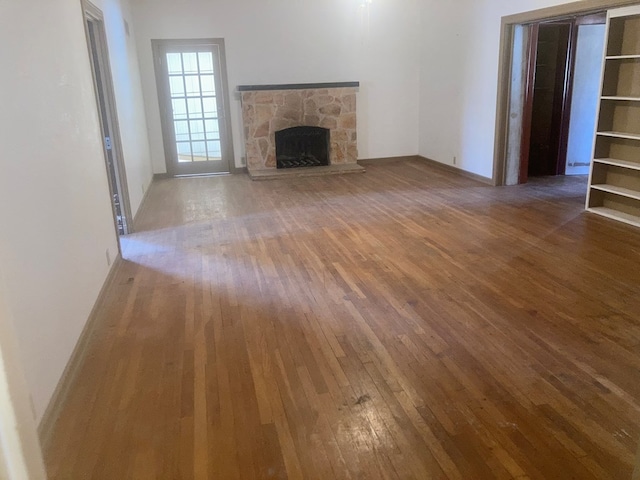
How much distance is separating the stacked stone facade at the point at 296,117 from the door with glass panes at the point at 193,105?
0.45m

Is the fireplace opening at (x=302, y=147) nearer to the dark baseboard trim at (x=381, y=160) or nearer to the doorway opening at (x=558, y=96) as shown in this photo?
the dark baseboard trim at (x=381, y=160)

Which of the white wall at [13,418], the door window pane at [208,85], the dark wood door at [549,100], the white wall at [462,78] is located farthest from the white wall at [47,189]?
the dark wood door at [549,100]

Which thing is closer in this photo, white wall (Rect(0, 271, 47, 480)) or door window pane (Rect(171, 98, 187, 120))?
white wall (Rect(0, 271, 47, 480))

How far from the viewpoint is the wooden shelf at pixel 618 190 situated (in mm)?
Answer: 4794

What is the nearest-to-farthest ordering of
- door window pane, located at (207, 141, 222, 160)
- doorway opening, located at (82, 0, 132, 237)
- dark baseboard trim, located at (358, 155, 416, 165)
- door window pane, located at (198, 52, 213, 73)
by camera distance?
1. doorway opening, located at (82, 0, 132, 237)
2. door window pane, located at (198, 52, 213, 73)
3. door window pane, located at (207, 141, 222, 160)
4. dark baseboard trim, located at (358, 155, 416, 165)

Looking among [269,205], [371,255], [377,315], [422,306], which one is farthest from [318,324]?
[269,205]

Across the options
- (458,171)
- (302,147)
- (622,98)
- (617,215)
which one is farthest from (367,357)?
(302,147)

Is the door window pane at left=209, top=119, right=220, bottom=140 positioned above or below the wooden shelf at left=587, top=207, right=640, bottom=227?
above

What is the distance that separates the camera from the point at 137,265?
169 inches

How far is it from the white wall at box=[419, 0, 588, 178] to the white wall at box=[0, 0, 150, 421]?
200 inches

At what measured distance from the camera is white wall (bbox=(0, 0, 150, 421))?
2113 millimetres

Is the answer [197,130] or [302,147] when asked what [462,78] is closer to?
[302,147]

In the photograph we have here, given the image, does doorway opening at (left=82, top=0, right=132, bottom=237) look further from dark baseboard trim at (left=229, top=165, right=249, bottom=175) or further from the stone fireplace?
dark baseboard trim at (left=229, top=165, right=249, bottom=175)

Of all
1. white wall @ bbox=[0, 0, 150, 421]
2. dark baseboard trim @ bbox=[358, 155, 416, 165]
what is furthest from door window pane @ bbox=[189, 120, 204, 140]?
white wall @ bbox=[0, 0, 150, 421]
